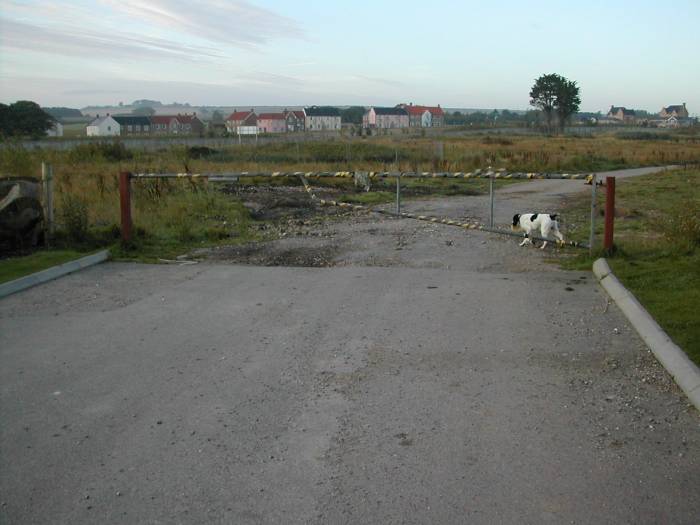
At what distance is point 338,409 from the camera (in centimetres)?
566

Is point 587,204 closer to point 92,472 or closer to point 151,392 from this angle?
point 151,392

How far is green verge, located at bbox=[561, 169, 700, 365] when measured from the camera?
25.0ft

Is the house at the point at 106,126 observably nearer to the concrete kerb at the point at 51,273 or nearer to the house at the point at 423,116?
the house at the point at 423,116

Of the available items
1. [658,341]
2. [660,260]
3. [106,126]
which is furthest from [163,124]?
[658,341]

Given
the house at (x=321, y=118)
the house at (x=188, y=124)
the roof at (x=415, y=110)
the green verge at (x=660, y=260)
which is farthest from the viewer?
the roof at (x=415, y=110)

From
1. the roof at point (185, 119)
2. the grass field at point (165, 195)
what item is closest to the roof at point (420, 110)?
the roof at point (185, 119)

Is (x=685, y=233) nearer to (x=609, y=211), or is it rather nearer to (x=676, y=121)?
(x=609, y=211)

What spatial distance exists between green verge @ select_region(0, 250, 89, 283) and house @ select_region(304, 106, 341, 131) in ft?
446

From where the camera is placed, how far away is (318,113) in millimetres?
150625

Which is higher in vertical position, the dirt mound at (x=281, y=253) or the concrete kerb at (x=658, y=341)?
the concrete kerb at (x=658, y=341)

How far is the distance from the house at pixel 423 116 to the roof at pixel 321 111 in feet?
80.7

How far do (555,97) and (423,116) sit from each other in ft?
199

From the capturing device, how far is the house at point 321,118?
485ft

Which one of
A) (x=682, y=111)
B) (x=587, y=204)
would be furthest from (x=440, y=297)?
(x=682, y=111)
